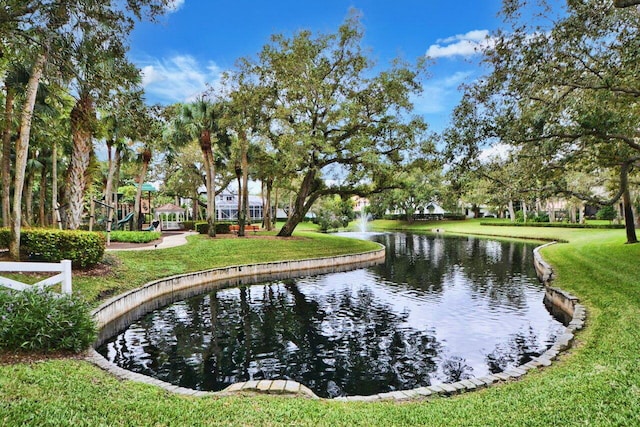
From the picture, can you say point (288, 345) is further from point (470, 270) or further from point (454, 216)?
point (454, 216)

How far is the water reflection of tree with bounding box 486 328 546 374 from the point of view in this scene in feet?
22.8

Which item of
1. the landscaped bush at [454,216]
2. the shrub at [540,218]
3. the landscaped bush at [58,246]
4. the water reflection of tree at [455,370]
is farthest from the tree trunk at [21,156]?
the landscaped bush at [454,216]

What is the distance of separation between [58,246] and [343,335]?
8484 mm

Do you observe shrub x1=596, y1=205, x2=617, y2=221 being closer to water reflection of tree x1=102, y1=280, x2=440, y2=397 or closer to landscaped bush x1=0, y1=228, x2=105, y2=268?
water reflection of tree x1=102, y1=280, x2=440, y2=397

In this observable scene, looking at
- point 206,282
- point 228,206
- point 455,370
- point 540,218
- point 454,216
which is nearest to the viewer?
point 455,370

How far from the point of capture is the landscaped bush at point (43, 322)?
5715 mm

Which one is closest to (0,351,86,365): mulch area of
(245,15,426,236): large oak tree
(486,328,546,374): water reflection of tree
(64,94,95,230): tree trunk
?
(486,328,546,374): water reflection of tree

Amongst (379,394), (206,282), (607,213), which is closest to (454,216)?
(607,213)

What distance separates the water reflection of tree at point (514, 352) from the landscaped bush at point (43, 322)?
22.6 ft

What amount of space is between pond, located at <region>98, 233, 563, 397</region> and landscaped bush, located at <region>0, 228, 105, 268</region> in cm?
290

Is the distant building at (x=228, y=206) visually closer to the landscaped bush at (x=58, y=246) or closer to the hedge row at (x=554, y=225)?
the hedge row at (x=554, y=225)

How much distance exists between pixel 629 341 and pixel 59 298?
359 inches

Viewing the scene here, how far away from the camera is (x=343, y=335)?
8859mm

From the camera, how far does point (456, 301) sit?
1192 cm
